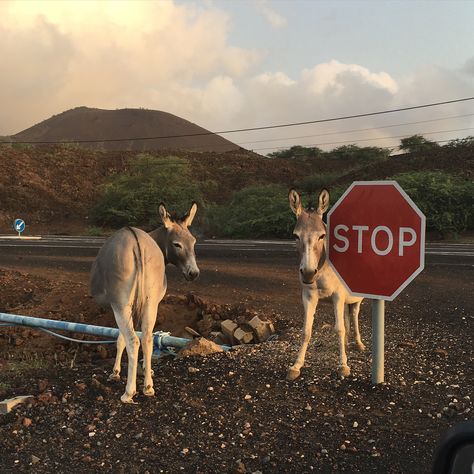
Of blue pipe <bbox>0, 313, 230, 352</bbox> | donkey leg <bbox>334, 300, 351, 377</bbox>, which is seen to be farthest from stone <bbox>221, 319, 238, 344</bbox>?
donkey leg <bbox>334, 300, 351, 377</bbox>

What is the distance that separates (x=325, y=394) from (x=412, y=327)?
11.6 ft

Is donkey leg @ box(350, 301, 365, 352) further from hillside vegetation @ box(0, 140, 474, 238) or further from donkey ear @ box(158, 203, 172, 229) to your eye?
hillside vegetation @ box(0, 140, 474, 238)

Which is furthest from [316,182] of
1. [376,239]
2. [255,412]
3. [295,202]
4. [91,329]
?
[255,412]

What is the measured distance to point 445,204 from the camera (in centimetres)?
2586

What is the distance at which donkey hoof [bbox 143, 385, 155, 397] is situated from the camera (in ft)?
15.7

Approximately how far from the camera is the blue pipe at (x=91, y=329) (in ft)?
21.9

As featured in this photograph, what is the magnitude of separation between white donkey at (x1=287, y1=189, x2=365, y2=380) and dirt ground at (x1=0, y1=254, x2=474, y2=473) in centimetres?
25

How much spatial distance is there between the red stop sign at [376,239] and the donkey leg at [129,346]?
2.12 m

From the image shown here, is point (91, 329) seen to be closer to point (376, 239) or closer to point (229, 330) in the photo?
point (229, 330)

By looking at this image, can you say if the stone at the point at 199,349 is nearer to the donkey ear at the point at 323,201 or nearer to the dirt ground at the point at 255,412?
the dirt ground at the point at 255,412

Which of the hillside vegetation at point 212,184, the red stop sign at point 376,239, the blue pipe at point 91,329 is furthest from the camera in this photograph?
the hillside vegetation at point 212,184

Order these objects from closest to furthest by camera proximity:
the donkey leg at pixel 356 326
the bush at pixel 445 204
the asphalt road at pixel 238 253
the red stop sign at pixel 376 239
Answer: the red stop sign at pixel 376 239, the donkey leg at pixel 356 326, the asphalt road at pixel 238 253, the bush at pixel 445 204

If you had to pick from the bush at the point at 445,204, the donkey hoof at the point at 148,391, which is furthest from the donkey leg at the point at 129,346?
the bush at the point at 445,204

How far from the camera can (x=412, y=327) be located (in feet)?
24.9
